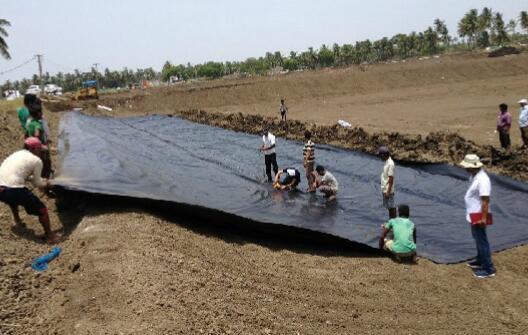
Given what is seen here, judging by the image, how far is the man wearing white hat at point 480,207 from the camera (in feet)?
19.9

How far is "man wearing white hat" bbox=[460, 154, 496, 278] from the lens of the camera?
6070 mm

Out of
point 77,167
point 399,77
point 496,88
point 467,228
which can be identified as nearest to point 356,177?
point 467,228

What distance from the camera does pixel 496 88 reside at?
37.8 metres

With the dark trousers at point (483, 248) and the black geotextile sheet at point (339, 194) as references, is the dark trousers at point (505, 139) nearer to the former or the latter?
the black geotextile sheet at point (339, 194)

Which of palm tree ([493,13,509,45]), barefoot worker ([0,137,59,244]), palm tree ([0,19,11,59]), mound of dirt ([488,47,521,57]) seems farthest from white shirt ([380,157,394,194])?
palm tree ([493,13,509,45])

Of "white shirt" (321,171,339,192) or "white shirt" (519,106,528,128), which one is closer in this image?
"white shirt" (321,171,339,192)

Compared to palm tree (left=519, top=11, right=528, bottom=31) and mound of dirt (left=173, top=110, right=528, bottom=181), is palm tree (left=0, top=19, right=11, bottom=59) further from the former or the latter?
palm tree (left=519, top=11, right=528, bottom=31)

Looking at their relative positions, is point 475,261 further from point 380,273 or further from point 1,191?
point 1,191

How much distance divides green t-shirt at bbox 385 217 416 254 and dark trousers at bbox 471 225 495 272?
91cm

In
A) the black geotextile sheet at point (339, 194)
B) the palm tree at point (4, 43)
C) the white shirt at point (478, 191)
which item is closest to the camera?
the white shirt at point (478, 191)

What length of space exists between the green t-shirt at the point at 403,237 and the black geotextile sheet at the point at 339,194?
1.65 ft

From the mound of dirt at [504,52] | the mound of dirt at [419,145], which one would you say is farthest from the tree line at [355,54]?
the mound of dirt at [419,145]

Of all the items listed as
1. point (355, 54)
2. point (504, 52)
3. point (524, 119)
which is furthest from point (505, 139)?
point (355, 54)

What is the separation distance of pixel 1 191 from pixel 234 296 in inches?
144
